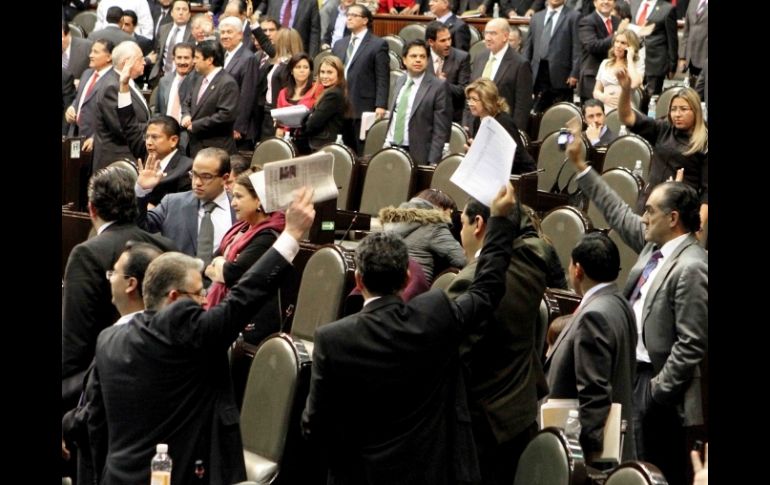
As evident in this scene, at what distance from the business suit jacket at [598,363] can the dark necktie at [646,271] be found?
55 centimetres

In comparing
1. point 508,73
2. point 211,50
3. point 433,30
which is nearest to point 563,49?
point 433,30

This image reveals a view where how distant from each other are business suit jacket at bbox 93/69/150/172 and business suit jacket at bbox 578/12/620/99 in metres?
4.33

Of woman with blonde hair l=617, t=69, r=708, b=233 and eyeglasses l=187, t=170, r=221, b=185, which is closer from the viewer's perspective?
eyeglasses l=187, t=170, r=221, b=185

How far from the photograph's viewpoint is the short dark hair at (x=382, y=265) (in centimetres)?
370

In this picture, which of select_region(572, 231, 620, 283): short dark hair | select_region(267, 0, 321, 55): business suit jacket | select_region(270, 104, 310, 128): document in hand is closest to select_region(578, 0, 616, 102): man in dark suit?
select_region(267, 0, 321, 55): business suit jacket

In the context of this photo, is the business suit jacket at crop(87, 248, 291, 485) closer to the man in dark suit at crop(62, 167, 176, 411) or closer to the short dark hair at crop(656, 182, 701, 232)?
the man in dark suit at crop(62, 167, 176, 411)

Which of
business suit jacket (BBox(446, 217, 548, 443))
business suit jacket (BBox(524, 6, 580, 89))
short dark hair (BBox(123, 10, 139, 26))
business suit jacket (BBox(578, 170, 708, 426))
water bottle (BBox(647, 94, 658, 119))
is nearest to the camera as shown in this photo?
business suit jacket (BBox(446, 217, 548, 443))

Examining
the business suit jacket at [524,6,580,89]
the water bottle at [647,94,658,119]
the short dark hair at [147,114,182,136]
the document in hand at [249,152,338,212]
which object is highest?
the business suit jacket at [524,6,580,89]

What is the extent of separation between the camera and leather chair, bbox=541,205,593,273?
6.35 metres

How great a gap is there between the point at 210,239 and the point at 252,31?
5.54m

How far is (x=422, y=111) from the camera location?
8750 millimetres

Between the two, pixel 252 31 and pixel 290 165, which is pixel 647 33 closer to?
pixel 252 31

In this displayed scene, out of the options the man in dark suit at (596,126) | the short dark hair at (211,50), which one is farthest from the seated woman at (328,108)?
the man in dark suit at (596,126)

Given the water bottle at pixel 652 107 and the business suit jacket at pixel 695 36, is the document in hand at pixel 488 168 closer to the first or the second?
the water bottle at pixel 652 107
